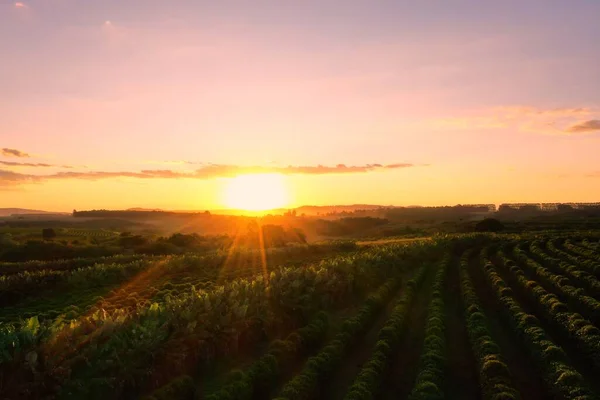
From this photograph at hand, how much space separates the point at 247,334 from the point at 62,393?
9.86 m

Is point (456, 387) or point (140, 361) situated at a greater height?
point (140, 361)

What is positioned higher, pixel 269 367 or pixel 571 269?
pixel 571 269

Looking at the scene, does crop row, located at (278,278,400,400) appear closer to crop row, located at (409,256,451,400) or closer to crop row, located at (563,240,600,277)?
crop row, located at (409,256,451,400)

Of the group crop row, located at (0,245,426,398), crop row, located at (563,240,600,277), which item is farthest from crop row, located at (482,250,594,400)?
crop row, located at (563,240,600,277)

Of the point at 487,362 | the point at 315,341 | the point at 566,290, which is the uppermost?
the point at 566,290

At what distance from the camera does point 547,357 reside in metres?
21.1

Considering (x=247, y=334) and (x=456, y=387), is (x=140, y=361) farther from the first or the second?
(x=456, y=387)

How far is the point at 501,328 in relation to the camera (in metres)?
28.5

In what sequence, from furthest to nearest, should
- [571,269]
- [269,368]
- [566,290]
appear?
[571,269]
[566,290]
[269,368]

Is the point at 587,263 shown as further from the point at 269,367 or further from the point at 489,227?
the point at 489,227

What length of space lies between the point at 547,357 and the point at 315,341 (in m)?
10.7

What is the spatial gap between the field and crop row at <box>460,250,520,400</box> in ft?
0.22

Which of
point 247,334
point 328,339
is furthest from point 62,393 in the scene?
point 328,339

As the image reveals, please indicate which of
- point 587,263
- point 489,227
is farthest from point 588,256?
point 489,227
